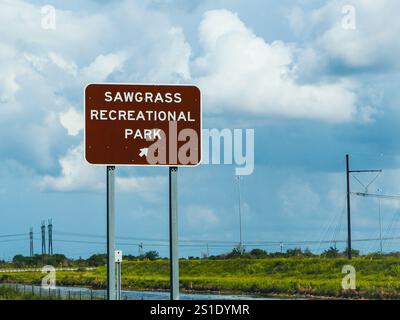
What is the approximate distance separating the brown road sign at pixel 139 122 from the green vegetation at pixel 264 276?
3762cm

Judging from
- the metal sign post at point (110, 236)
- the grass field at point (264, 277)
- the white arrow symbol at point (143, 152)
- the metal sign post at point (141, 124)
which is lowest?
the grass field at point (264, 277)

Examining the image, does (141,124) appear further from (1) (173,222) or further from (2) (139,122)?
(1) (173,222)

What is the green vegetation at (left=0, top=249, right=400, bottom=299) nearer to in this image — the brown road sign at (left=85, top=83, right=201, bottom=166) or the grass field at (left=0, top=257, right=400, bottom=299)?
the grass field at (left=0, top=257, right=400, bottom=299)

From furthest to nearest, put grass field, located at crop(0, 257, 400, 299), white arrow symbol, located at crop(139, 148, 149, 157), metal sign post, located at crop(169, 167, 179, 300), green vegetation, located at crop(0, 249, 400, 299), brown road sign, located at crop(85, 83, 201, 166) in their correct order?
green vegetation, located at crop(0, 249, 400, 299) < grass field, located at crop(0, 257, 400, 299) < metal sign post, located at crop(169, 167, 179, 300) < white arrow symbol, located at crop(139, 148, 149, 157) < brown road sign, located at crop(85, 83, 201, 166)

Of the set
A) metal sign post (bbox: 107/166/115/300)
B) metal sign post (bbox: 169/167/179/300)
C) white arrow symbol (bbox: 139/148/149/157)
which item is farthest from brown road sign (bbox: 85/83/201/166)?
metal sign post (bbox: 169/167/179/300)

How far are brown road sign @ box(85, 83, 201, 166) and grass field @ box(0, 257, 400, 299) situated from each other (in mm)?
37636

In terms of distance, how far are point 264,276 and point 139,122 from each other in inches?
2237

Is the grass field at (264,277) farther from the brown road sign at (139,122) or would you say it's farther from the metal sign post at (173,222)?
the brown road sign at (139,122)

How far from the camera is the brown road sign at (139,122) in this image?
1515cm

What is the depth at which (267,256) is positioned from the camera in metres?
87.4

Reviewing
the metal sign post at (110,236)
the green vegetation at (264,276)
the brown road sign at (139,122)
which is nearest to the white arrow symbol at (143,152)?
the brown road sign at (139,122)

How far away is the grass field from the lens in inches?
2260
